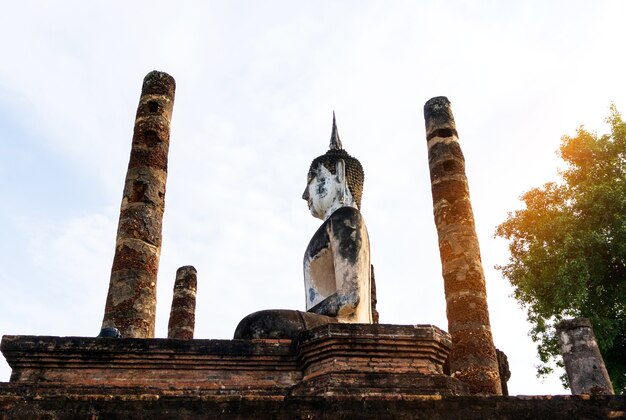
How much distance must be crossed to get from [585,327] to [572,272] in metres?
5.64

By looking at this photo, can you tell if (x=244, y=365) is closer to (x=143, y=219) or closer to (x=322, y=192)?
(x=322, y=192)

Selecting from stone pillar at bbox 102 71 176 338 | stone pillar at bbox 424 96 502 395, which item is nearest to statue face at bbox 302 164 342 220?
stone pillar at bbox 102 71 176 338

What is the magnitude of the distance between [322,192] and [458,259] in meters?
3.02

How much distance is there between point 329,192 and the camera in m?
7.52

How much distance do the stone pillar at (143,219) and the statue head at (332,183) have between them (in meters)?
2.70

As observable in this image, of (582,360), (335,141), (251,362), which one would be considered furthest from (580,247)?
(251,362)

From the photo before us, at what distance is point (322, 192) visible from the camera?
7566 millimetres

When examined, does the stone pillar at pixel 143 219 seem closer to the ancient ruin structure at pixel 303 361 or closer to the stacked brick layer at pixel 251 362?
the ancient ruin structure at pixel 303 361

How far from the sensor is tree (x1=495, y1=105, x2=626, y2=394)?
1511 cm

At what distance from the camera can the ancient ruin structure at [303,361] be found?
3.47m

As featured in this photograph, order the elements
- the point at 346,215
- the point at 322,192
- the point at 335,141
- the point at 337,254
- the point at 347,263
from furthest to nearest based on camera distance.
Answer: the point at 335,141 < the point at 322,192 < the point at 346,215 < the point at 337,254 < the point at 347,263

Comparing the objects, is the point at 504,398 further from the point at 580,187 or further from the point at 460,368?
the point at 580,187

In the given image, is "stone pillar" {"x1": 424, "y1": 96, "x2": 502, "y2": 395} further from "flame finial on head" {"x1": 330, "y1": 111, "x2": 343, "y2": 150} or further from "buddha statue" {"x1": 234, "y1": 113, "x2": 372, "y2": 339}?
"buddha statue" {"x1": 234, "y1": 113, "x2": 372, "y2": 339}

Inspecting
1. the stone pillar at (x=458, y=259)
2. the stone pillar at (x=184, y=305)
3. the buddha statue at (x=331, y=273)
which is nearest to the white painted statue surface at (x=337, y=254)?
the buddha statue at (x=331, y=273)
